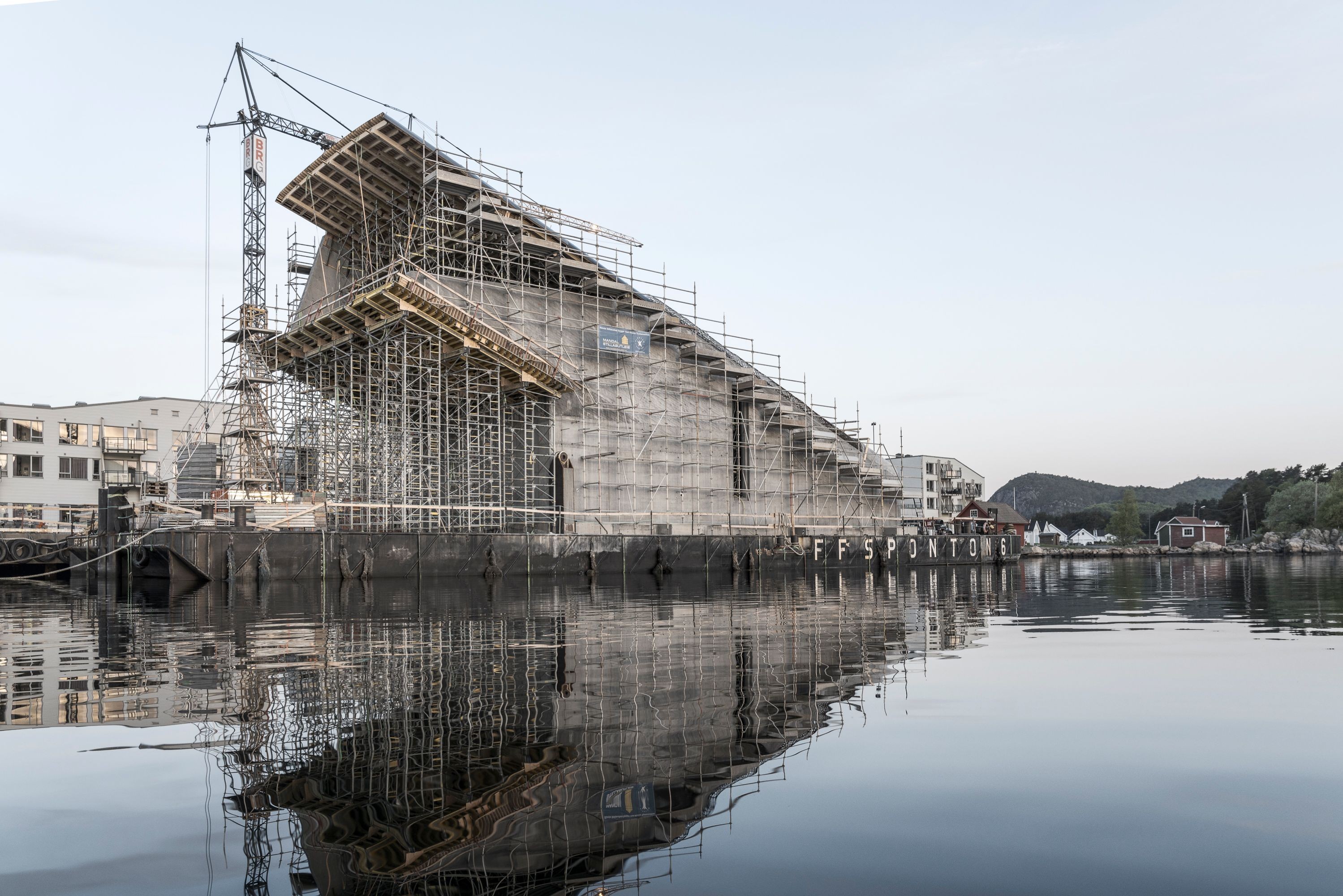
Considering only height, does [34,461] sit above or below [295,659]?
above

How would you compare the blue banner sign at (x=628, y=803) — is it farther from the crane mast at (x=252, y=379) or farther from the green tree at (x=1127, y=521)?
the green tree at (x=1127, y=521)

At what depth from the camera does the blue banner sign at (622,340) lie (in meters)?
41.7

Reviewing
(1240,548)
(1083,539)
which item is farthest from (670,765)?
(1083,539)

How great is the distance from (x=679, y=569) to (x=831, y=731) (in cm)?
3373

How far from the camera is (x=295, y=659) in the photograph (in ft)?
37.9

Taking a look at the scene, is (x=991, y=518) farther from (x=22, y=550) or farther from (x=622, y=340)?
(x=22, y=550)

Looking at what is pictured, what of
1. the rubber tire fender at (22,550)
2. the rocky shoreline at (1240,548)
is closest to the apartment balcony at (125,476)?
the rubber tire fender at (22,550)

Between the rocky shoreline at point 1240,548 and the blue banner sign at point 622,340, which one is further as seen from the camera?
the rocky shoreline at point 1240,548

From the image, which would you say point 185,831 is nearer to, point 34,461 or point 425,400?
point 425,400

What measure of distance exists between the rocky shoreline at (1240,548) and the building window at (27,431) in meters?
91.7

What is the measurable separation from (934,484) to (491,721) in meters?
102

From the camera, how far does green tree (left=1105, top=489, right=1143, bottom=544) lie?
14225 centimetres

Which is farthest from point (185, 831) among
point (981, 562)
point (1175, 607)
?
point (981, 562)

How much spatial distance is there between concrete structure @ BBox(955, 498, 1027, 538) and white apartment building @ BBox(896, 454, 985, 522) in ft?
5.25
